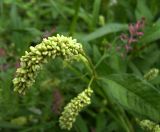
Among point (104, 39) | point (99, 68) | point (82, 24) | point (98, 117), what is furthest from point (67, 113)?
point (82, 24)

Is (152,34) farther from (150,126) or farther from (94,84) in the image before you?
(150,126)

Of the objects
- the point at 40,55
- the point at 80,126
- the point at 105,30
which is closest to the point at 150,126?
the point at 80,126

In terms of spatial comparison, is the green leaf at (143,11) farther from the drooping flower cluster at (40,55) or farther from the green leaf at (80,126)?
the drooping flower cluster at (40,55)

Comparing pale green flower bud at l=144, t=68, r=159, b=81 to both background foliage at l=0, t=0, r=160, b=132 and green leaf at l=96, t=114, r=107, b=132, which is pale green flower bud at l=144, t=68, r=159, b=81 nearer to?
background foliage at l=0, t=0, r=160, b=132

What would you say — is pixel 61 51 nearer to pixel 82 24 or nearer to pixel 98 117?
pixel 98 117

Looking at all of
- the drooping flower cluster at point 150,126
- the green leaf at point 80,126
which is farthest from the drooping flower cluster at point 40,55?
the green leaf at point 80,126
